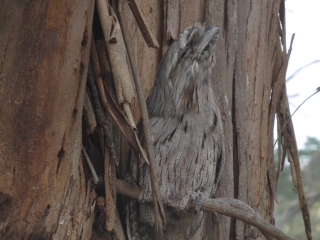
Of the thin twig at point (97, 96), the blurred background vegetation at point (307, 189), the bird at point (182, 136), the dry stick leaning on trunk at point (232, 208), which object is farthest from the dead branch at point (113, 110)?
the blurred background vegetation at point (307, 189)

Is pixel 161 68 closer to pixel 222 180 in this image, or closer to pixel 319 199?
pixel 222 180

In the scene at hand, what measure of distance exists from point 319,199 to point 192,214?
6.94 m

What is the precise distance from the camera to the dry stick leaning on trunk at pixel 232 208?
2.30 meters

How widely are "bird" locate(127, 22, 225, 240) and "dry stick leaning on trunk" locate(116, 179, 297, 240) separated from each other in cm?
10

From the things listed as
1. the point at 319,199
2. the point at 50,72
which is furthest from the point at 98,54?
the point at 319,199

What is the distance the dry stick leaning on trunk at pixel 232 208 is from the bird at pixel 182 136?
0.10 metres

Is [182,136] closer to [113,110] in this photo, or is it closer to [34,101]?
[113,110]

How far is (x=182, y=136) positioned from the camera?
260cm

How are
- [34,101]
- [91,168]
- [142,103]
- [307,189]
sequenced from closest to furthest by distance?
[34,101], [142,103], [91,168], [307,189]

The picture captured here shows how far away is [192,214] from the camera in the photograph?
2633mm

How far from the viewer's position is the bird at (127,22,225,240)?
2514 millimetres

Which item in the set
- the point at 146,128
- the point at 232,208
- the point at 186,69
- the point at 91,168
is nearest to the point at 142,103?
the point at 146,128

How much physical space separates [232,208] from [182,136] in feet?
1.52

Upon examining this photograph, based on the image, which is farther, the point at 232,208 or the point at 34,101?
the point at 232,208
